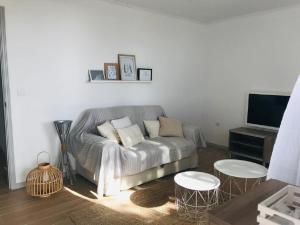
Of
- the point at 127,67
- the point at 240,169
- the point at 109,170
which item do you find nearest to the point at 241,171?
the point at 240,169

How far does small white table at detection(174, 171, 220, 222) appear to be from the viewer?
2.35 m

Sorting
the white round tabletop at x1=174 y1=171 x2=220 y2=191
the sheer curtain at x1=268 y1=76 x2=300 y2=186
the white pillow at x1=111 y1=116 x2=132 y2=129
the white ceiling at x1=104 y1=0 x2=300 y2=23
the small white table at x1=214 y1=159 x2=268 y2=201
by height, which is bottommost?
the white round tabletop at x1=174 y1=171 x2=220 y2=191

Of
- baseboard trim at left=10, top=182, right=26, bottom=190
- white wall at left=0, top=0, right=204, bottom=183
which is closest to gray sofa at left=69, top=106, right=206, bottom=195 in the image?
white wall at left=0, top=0, right=204, bottom=183

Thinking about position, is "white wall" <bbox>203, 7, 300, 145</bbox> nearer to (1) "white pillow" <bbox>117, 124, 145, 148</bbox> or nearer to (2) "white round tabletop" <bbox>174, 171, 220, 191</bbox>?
(1) "white pillow" <bbox>117, 124, 145, 148</bbox>

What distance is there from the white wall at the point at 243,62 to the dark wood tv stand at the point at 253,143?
1.55 feet

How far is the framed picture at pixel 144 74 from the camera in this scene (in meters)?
4.16

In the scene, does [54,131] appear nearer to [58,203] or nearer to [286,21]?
[58,203]

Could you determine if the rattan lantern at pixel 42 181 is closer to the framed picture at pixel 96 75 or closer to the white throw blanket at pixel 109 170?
the white throw blanket at pixel 109 170

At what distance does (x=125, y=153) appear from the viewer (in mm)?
2971

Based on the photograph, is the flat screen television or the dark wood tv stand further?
the flat screen television

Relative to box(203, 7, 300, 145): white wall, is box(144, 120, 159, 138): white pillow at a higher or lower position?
lower

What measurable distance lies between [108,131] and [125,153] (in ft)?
1.60

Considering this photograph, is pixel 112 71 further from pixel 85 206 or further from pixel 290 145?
pixel 290 145

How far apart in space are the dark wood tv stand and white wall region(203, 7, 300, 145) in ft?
1.55
